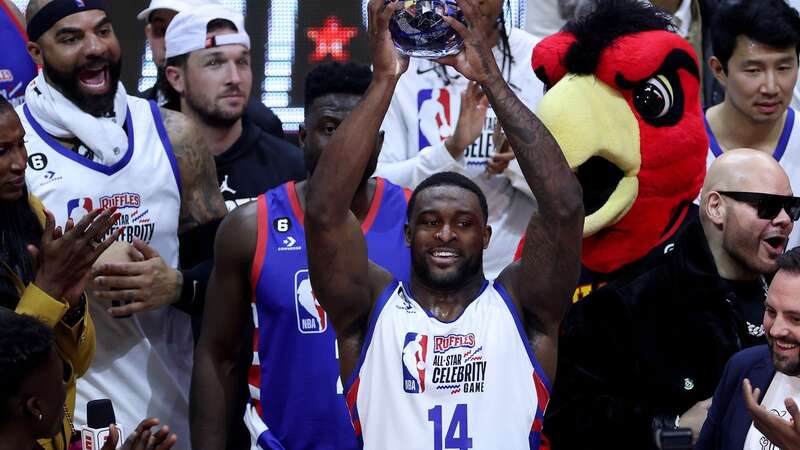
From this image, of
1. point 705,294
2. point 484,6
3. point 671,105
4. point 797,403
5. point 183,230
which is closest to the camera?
point 797,403

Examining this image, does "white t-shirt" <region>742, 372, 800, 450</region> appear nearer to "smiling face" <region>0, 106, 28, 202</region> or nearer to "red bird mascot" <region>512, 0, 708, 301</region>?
"red bird mascot" <region>512, 0, 708, 301</region>

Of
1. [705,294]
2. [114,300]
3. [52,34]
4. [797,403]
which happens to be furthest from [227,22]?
[797,403]

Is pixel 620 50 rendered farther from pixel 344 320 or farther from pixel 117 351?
pixel 117 351

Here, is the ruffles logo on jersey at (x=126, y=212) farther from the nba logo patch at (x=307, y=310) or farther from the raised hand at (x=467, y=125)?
the raised hand at (x=467, y=125)

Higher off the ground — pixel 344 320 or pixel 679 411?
pixel 344 320

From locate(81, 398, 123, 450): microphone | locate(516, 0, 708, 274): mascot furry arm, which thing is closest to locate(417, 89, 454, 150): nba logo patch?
locate(516, 0, 708, 274): mascot furry arm

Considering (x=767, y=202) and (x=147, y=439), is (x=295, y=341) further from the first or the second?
(x=767, y=202)

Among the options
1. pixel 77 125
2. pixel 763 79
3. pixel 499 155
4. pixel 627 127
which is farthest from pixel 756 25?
pixel 77 125

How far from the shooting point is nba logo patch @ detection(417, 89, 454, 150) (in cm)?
617

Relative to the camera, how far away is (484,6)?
19.7ft

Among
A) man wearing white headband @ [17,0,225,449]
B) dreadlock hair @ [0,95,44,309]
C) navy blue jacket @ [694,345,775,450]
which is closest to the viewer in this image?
navy blue jacket @ [694,345,775,450]

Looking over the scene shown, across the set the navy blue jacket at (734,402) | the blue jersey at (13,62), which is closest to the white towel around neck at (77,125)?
the blue jersey at (13,62)

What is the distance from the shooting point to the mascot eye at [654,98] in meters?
5.23

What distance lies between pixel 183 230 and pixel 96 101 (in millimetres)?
559
